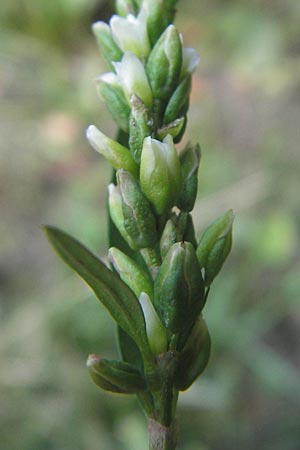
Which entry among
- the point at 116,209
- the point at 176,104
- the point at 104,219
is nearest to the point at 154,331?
the point at 116,209

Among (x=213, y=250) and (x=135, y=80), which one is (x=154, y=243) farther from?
(x=135, y=80)

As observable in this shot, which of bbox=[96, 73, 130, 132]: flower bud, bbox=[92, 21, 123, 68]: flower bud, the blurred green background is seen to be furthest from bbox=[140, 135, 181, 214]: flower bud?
the blurred green background

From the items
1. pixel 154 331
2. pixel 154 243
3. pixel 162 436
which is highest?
pixel 154 243

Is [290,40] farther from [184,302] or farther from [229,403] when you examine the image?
[184,302]

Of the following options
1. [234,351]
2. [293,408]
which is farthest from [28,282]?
[293,408]

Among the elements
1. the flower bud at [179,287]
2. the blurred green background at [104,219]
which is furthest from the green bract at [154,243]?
the blurred green background at [104,219]

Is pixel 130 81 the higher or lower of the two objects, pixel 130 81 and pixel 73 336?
the lower
